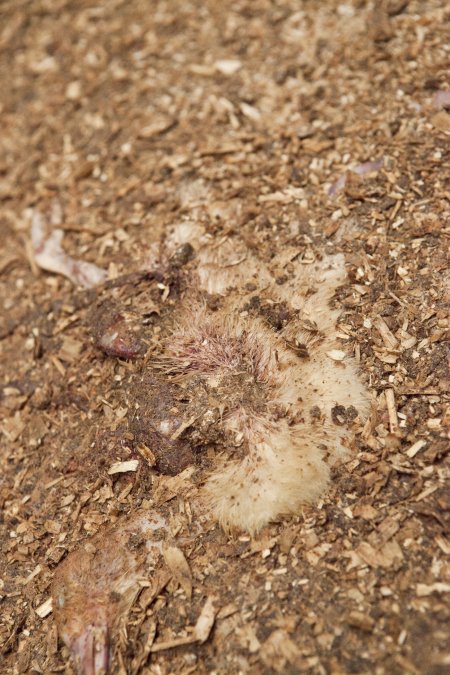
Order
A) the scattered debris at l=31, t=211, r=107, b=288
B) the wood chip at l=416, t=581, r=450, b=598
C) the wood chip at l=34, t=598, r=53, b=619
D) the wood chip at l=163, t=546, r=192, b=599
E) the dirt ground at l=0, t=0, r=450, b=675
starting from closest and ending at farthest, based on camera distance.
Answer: the wood chip at l=416, t=581, r=450, b=598, the dirt ground at l=0, t=0, r=450, b=675, the wood chip at l=163, t=546, r=192, b=599, the wood chip at l=34, t=598, r=53, b=619, the scattered debris at l=31, t=211, r=107, b=288

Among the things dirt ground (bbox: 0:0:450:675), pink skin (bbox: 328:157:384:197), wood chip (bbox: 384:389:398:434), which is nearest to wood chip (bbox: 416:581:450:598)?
dirt ground (bbox: 0:0:450:675)

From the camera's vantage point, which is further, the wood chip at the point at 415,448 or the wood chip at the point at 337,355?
the wood chip at the point at 337,355

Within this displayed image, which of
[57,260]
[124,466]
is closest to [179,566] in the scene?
[124,466]

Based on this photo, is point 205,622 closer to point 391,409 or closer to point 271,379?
point 271,379

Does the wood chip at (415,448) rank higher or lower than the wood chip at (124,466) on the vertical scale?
lower

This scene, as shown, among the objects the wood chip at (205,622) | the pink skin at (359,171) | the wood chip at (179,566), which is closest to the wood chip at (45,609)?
the wood chip at (179,566)

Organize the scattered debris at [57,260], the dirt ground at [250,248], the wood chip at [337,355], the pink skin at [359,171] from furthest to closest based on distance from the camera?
1. the scattered debris at [57,260]
2. the pink skin at [359,171]
3. the wood chip at [337,355]
4. the dirt ground at [250,248]

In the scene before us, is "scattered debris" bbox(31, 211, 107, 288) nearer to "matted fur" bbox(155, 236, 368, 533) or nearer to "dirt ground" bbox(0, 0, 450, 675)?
"dirt ground" bbox(0, 0, 450, 675)

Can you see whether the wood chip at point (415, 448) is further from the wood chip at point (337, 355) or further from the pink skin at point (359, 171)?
the pink skin at point (359, 171)

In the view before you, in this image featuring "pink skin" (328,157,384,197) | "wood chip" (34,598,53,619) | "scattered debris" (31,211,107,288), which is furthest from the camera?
"scattered debris" (31,211,107,288)
